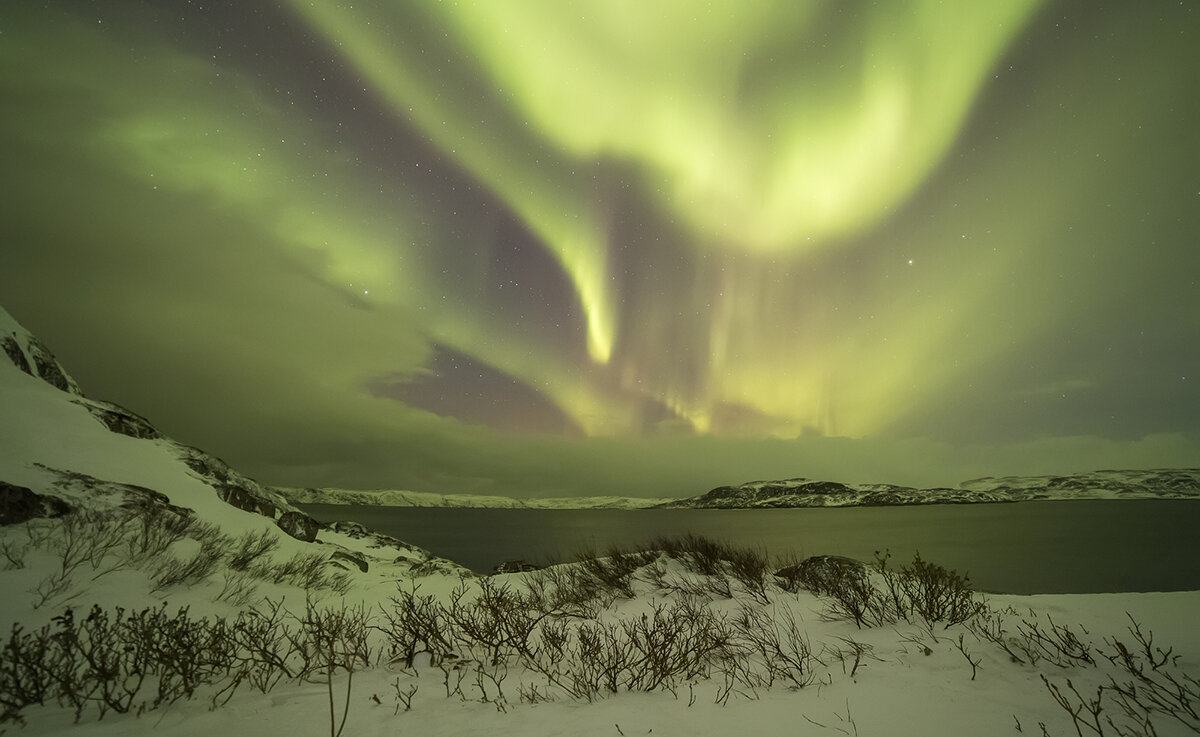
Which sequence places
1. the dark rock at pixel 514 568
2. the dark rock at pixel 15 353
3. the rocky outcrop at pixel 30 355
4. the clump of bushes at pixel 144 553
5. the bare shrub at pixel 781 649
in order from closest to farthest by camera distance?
1. the bare shrub at pixel 781 649
2. the clump of bushes at pixel 144 553
3. the dark rock at pixel 15 353
4. the rocky outcrop at pixel 30 355
5. the dark rock at pixel 514 568

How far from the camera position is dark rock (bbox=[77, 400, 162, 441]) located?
61.8 ft

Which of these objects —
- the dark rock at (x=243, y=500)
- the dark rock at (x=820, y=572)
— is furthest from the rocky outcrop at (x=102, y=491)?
the dark rock at (x=820, y=572)

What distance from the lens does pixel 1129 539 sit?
183 feet

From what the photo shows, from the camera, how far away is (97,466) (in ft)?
46.0

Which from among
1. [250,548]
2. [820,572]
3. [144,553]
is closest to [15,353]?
[250,548]

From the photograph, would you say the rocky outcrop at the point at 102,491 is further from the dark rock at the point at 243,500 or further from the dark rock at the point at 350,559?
the dark rock at the point at 350,559

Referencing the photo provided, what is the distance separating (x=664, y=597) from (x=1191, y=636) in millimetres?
8832

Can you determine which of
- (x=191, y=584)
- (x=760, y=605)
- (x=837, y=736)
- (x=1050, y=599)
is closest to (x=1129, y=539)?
(x=1050, y=599)

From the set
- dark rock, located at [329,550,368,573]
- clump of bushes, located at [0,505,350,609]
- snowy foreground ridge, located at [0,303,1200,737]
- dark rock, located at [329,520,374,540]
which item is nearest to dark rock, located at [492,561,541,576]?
dark rock, located at [329,550,368,573]

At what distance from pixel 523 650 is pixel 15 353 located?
27.2 m

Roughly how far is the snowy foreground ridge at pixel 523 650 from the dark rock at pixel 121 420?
4.96m

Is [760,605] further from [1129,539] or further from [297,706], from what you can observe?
[1129,539]

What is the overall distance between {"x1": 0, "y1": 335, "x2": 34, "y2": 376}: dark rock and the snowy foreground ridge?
827cm

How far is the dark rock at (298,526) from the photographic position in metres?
19.7
